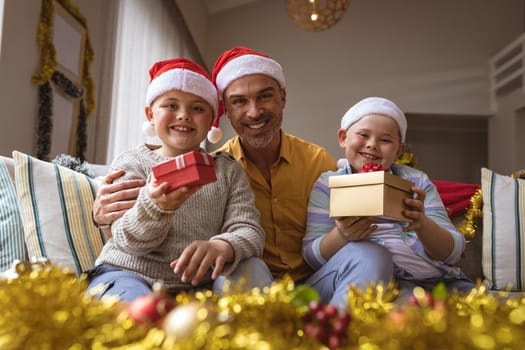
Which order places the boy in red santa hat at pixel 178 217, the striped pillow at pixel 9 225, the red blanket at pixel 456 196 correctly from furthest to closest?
the red blanket at pixel 456 196 < the striped pillow at pixel 9 225 < the boy in red santa hat at pixel 178 217

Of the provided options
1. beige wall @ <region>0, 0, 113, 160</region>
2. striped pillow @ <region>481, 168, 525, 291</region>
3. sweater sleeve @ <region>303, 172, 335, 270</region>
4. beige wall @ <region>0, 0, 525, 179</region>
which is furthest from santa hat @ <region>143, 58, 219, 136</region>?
beige wall @ <region>0, 0, 525, 179</region>

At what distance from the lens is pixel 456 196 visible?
2117mm

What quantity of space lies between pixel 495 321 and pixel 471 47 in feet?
19.9

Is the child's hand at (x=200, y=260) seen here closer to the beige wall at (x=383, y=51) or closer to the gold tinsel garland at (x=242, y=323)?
the gold tinsel garland at (x=242, y=323)

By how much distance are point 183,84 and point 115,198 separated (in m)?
0.32

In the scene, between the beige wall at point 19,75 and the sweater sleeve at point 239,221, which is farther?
the beige wall at point 19,75

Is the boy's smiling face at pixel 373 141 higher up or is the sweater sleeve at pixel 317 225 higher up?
the boy's smiling face at pixel 373 141

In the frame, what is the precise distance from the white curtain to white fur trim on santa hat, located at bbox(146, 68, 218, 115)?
2152 millimetres

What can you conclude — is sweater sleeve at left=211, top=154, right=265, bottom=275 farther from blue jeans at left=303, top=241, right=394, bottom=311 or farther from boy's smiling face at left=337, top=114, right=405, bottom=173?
boy's smiling face at left=337, top=114, right=405, bottom=173

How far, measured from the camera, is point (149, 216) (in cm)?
104

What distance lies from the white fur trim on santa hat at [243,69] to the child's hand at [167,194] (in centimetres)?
64

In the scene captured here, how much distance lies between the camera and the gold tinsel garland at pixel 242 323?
20.4 inches

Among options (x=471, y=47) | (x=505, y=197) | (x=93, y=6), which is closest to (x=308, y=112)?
(x=471, y=47)

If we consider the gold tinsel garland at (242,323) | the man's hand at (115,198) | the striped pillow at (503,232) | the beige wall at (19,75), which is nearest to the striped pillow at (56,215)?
the man's hand at (115,198)
